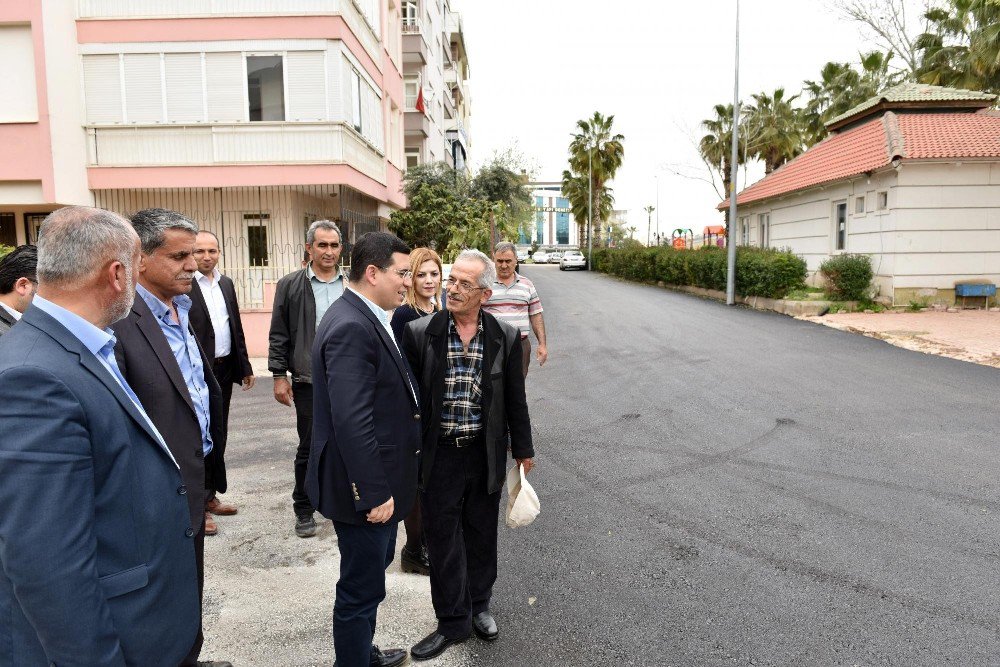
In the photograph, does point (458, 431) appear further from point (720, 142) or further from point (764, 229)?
point (720, 142)

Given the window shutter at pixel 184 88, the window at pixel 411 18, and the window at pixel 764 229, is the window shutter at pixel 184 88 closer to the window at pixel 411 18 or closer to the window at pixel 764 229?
the window at pixel 411 18

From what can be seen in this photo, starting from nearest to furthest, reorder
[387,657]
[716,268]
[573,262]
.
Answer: [387,657] < [716,268] < [573,262]

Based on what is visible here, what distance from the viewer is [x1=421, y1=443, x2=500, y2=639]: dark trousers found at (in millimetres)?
3396

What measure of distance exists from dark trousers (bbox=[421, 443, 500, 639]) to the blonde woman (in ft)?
2.47

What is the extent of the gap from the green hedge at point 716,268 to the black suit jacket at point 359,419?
61.2 ft

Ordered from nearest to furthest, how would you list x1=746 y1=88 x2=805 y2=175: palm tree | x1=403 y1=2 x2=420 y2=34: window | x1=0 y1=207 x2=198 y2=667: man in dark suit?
x1=0 y1=207 x2=198 y2=667: man in dark suit, x1=403 y1=2 x2=420 y2=34: window, x1=746 y1=88 x2=805 y2=175: palm tree

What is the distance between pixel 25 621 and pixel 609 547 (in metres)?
3.45

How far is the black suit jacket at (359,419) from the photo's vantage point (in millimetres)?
2785

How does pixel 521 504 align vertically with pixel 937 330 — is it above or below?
above

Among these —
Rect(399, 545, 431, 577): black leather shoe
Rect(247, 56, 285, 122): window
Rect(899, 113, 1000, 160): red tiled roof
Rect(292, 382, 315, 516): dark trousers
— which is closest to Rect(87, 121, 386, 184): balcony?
Rect(247, 56, 285, 122): window

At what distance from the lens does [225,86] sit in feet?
49.7

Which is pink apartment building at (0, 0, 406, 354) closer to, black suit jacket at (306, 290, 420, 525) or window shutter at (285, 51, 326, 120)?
window shutter at (285, 51, 326, 120)

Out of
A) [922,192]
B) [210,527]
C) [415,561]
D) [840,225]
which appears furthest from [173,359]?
[840,225]

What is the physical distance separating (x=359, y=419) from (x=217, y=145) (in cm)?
1434
